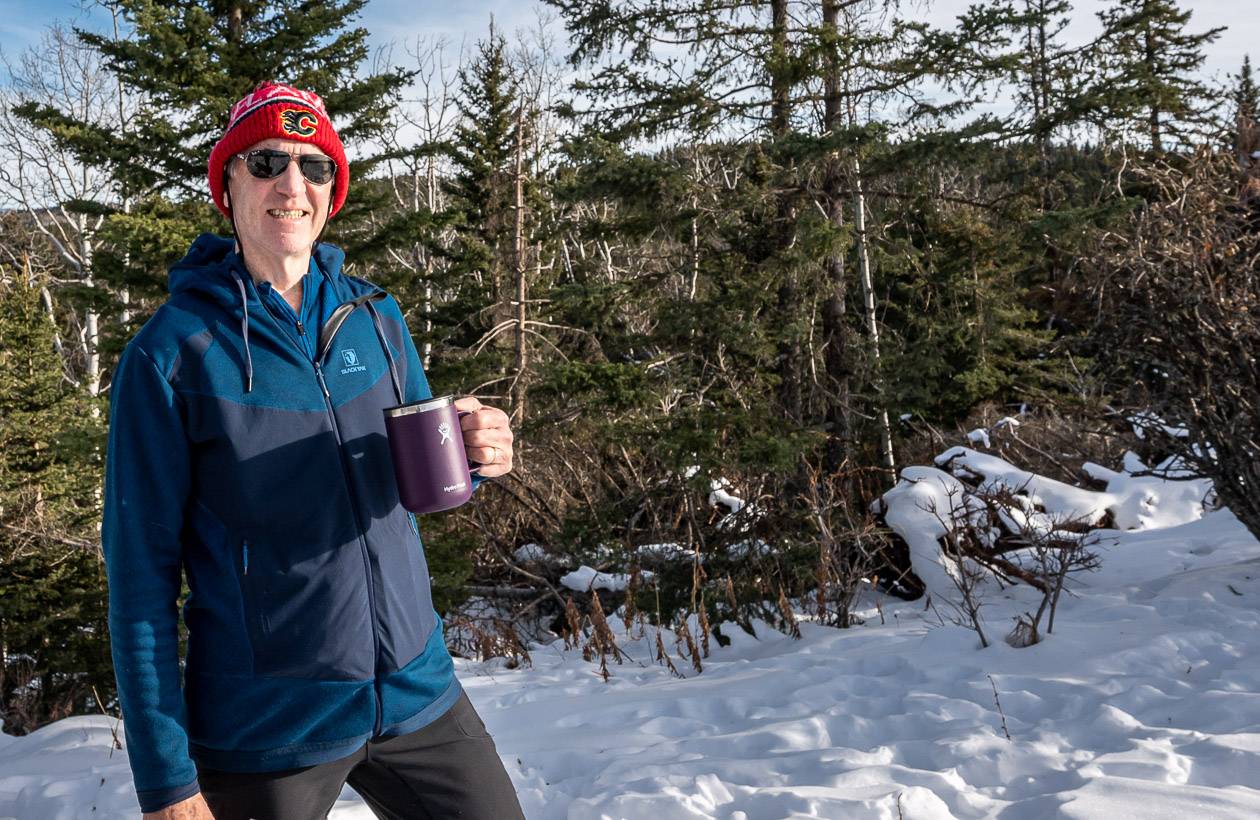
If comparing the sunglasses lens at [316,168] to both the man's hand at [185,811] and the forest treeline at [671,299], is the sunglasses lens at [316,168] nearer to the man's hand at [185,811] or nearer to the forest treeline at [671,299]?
the man's hand at [185,811]

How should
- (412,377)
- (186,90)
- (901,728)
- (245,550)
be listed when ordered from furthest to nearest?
(186,90) → (901,728) → (412,377) → (245,550)

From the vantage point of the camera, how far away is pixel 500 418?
203 centimetres

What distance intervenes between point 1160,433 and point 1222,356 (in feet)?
1.91

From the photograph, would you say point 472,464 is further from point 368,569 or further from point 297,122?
point 297,122

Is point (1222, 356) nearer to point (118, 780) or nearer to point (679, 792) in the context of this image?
point (679, 792)

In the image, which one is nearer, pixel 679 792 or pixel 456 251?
pixel 679 792

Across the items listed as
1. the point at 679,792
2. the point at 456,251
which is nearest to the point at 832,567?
the point at 679,792

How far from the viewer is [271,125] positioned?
1.89m

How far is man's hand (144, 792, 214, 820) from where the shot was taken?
5.07ft

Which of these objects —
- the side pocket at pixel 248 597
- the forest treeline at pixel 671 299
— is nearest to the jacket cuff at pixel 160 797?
the side pocket at pixel 248 597

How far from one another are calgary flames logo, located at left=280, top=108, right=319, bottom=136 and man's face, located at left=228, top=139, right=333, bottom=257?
0.08 feet

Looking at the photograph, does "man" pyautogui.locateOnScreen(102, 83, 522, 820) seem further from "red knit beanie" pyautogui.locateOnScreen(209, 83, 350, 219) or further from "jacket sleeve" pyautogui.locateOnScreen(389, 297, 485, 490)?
"jacket sleeve" pyautogui.locateOnScreen(389, 297, 485, 490)

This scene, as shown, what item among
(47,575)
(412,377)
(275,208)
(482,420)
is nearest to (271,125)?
(275,208)

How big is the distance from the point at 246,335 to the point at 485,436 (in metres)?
0.52
